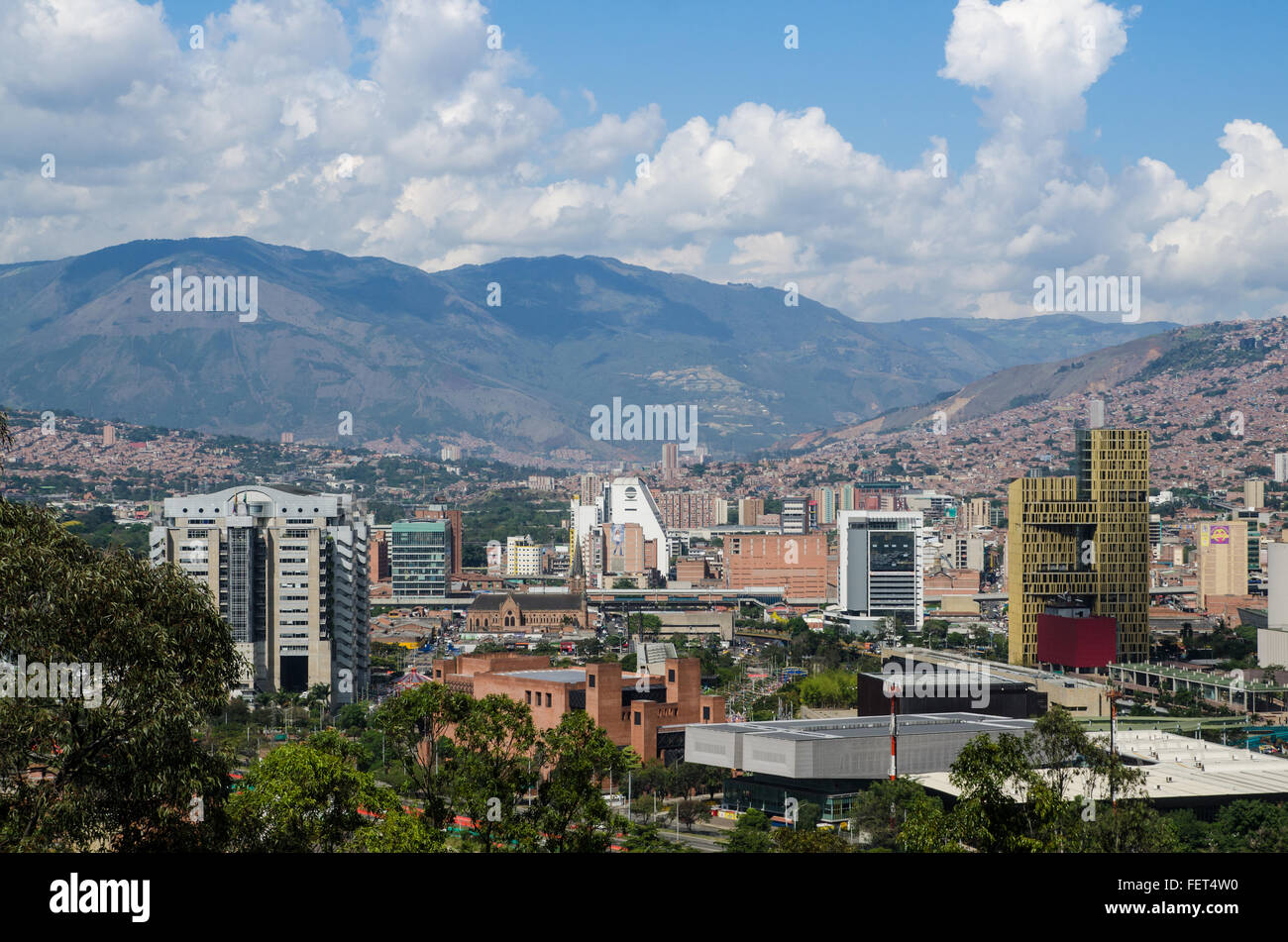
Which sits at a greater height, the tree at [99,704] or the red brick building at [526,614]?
the tree at [99,704]

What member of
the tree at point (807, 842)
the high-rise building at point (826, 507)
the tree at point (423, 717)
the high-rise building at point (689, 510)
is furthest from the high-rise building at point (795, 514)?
the tree at point (423, 717)

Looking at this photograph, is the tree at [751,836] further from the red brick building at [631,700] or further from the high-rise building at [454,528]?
the high-rise building at [454,528]

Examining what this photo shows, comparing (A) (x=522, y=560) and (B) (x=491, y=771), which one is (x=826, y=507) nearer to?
(A) (x=522, y=560)

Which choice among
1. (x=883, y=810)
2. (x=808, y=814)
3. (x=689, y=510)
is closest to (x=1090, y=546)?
(x=808, y=814)

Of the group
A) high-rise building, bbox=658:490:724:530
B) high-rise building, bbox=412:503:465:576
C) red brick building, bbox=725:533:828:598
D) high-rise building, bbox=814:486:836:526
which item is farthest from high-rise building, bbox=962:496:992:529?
high-rise building, bbox=412:503:465:576
